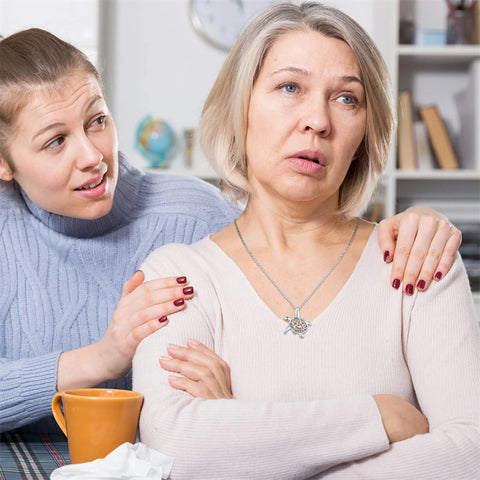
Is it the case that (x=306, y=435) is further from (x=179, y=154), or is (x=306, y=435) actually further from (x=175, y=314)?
(x=179, y=154)

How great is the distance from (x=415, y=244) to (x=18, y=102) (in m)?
0.82

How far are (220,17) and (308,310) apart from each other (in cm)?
279

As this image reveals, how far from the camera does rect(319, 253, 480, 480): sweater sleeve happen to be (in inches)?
40.4

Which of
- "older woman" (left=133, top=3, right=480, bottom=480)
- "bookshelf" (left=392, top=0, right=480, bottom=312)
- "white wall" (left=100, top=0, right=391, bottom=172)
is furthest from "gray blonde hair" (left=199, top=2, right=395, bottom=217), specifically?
"white wall" (left=100, top=0, right=391, bottom=172)

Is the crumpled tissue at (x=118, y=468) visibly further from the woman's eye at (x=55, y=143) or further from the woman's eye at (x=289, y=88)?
the woman's eye at (x=55, y=143)

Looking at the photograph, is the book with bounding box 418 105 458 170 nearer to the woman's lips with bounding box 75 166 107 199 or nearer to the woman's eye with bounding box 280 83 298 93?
the woman's lips with bounding box 75 166 107 199

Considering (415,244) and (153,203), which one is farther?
(153,203)

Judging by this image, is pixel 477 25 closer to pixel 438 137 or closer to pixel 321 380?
pixel 438 137

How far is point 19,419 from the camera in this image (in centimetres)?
146

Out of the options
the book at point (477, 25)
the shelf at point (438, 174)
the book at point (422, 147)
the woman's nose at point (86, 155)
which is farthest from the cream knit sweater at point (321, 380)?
the book at point (477, 25)

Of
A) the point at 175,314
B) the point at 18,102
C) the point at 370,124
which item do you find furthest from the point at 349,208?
the point at 18,102

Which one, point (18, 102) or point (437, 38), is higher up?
point (437, 38)

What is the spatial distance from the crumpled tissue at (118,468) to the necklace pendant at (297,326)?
0.30 metres

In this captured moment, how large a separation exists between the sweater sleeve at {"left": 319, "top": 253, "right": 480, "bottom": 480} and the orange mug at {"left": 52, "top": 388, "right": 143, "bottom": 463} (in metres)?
0.28
